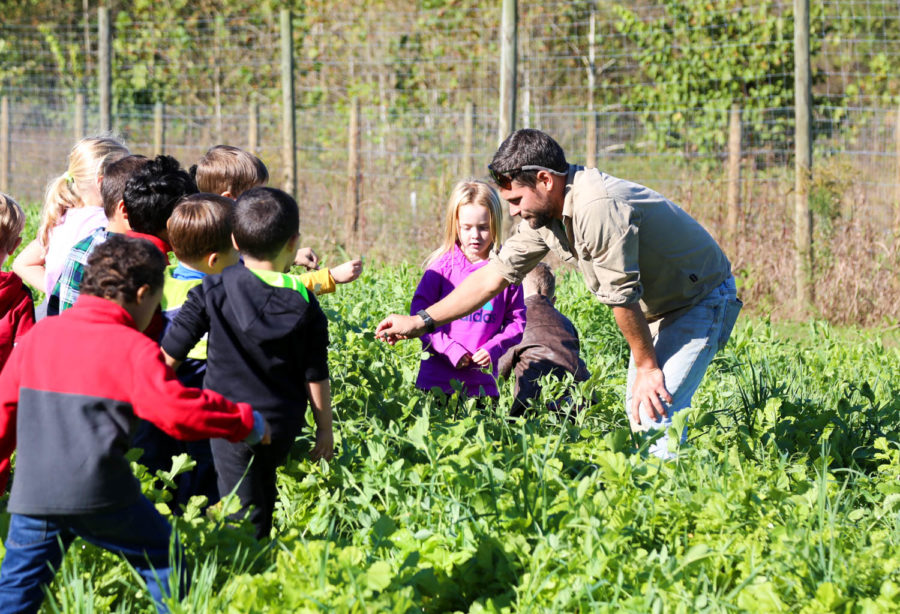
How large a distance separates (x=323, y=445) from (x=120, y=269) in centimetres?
99

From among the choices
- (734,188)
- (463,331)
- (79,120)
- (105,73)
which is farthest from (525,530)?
(79,120)

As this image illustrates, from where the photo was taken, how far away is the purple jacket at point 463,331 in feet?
15.8

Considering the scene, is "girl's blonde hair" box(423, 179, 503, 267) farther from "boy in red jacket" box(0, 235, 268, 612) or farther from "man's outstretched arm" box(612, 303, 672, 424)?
"boy in red jacket" box(0, 235, 268, 612)

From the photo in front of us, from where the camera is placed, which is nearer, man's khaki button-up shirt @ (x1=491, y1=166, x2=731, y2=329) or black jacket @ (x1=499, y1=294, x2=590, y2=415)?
man's khaki button-up shirt @ (x1=491, y1=166, x2=731, y2=329)

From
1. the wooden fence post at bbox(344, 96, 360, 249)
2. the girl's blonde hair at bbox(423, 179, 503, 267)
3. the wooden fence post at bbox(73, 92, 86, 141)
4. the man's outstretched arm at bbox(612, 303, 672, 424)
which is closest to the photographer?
the man's outstretched arm at bbox(612, 303, 672, 424)

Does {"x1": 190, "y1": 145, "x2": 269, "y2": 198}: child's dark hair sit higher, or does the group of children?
{"x1": 190, "y1": 145, "x2": 269, "y2": 198}: child's dark hair

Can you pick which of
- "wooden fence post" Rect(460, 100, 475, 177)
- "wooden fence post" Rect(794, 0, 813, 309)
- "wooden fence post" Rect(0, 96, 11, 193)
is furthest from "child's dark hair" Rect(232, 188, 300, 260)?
"wooden fence post" Rect(0, 96, 11, 193)

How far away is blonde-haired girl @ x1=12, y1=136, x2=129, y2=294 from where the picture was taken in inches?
166

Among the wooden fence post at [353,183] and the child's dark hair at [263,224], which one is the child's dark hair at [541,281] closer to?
the child's dark hair at [263,224]

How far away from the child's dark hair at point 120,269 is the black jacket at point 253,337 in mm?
374

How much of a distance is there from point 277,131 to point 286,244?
10501 mm

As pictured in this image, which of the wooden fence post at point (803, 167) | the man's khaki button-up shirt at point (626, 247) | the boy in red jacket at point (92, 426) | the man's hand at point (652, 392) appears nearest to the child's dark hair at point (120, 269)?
the boy in red jacket at point (92, 426)

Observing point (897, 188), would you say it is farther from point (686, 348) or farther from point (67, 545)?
point (67, 545)

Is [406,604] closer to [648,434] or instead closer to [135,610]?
[135,610]
